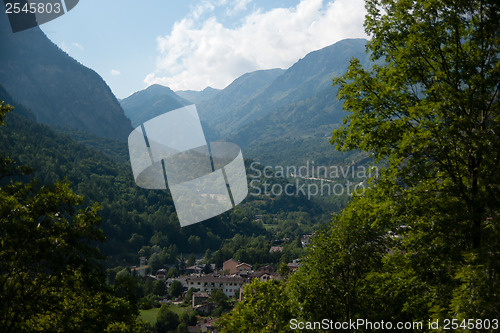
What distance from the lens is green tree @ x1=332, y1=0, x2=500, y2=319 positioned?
6023 millimetres

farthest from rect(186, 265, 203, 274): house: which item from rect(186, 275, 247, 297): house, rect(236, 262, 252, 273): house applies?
rect(186, 275, 247, 297): house

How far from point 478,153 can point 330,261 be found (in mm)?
4745

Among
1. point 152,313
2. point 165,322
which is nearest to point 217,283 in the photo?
point 152,313

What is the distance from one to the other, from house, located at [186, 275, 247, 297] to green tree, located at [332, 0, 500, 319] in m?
73.9

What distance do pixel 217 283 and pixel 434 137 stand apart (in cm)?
7965

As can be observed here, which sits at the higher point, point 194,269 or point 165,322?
point 165,322

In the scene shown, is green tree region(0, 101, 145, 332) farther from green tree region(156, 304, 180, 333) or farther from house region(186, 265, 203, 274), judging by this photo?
house region(186, 265, 203, 274)

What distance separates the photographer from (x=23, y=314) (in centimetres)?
570

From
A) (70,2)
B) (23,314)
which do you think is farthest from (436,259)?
(70,2)

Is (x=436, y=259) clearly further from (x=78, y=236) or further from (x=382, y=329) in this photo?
Result: (x=78, y=236)

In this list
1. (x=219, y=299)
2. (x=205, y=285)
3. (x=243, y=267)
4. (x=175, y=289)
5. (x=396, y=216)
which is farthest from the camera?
(x=243, y=267)

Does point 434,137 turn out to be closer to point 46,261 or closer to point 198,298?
point 46,261

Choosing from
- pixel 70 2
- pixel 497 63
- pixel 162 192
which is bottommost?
pixel 162 192

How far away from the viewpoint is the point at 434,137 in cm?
634
